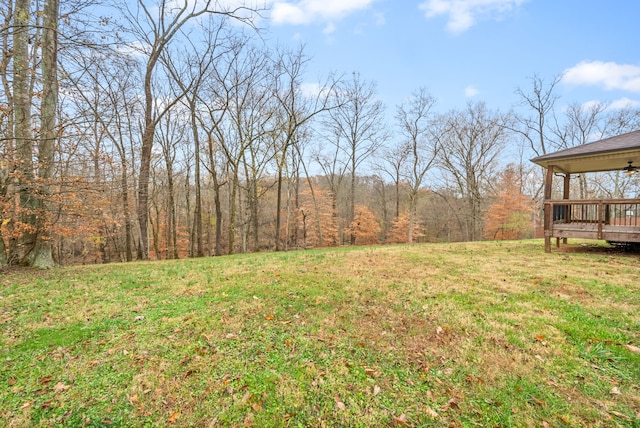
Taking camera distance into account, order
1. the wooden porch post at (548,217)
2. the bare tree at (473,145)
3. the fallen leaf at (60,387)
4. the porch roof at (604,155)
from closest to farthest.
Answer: the fallen leaf at (60,387) → the porch roof at (604,155) → the wooden porch post at (548,217) → the bare tree at (473,145)

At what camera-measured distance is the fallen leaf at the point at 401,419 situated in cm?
192

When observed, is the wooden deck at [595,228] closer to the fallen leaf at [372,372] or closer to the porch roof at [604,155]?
the porch roof at [604,155]

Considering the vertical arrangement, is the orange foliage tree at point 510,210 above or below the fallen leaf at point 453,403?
above

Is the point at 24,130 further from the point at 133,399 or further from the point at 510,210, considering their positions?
the point at 510,210

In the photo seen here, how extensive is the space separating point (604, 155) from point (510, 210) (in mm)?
15532

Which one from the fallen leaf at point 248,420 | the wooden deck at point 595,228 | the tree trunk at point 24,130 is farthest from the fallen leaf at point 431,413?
the wooden deck at point 595,228

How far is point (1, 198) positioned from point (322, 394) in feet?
24.6

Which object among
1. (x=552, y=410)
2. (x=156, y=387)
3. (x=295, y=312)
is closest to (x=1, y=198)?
(x=156, y=387)

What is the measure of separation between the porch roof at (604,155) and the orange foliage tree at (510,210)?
40.8ft

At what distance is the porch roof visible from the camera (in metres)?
6.56

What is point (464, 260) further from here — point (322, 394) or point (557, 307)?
point (322, 394)

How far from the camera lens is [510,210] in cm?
2039

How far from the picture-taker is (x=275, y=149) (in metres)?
16.2

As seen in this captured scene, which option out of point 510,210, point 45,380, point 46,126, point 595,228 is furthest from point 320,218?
point 45,380
